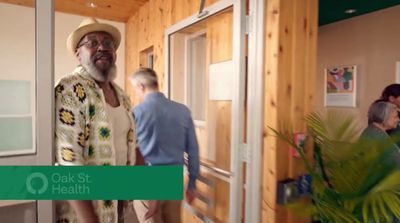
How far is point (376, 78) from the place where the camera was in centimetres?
338

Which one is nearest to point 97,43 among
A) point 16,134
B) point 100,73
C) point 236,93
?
point 100,73

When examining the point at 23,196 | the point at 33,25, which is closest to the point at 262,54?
the point at 33,25

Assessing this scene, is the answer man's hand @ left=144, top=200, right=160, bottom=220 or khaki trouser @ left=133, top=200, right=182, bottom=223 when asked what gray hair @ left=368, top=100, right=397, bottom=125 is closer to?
khaki trouser @ left=133, top=200, right=182, bottom=223

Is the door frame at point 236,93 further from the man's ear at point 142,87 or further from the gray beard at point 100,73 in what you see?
the gray beard at point 100,73

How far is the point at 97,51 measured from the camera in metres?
1.29

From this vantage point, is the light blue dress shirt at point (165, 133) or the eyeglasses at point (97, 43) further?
the light blue dress shirt at point (165, 133)

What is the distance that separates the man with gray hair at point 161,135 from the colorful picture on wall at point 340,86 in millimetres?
2892

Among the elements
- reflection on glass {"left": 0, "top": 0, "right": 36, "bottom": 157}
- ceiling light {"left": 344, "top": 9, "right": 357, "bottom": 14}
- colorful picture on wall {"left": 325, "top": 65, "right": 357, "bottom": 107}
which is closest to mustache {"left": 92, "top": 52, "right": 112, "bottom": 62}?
reflection on glass {"left": 0, "top": 0, "right": 36, "bottom": 157}

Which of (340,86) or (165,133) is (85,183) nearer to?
(165,133)

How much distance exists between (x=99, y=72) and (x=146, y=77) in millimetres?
249

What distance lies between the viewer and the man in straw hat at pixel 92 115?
1229 mm

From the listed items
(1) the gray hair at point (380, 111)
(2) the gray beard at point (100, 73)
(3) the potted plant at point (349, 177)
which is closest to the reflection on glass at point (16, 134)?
(2) the gray beard at point (100, 73)

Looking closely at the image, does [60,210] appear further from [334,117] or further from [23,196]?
[334,117]

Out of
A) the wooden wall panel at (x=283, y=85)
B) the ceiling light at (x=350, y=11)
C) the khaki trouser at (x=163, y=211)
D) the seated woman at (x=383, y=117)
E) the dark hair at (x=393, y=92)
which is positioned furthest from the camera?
the ceiling light at (x=350, y=11)
